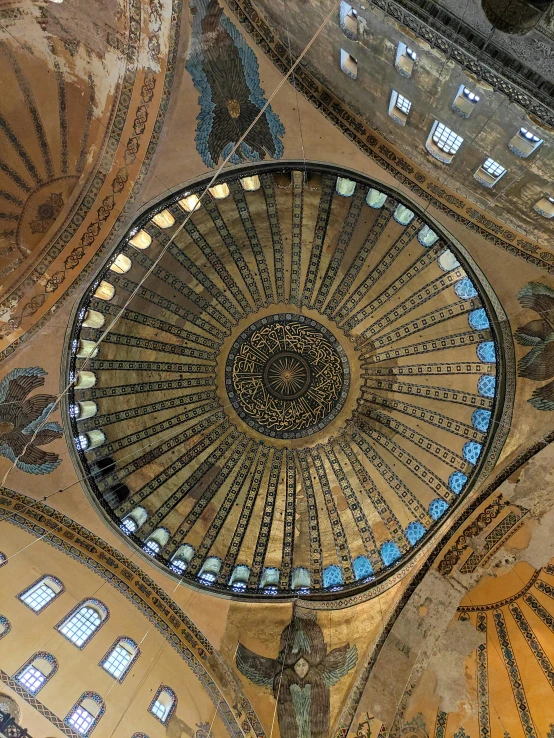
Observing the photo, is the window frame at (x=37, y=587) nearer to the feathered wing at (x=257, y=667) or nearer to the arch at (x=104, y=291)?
the feathered wing at (x=257, y=667)

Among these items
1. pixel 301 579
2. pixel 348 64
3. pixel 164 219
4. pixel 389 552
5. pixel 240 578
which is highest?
pixel 348 64

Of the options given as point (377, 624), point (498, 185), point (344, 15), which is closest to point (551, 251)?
point (498, 185)

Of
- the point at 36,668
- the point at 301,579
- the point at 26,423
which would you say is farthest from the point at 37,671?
the point at 301,579

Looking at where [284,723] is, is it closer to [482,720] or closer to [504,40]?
[482,720]

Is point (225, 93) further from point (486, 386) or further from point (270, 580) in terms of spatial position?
point (270, 580)

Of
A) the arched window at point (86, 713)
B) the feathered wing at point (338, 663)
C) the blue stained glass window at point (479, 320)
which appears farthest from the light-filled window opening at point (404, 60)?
the arched window at point (86, 713)

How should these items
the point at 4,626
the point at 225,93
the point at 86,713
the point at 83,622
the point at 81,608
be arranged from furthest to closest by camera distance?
the point at 81,608 < the point at 83,622 < the point at 86,713 < the point at 4,626 < the point at 225,93

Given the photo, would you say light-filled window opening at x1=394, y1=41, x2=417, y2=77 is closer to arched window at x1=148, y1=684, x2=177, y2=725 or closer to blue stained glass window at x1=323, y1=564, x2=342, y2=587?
blue stained glass window at x1=323, y1=564, x2=342, y2=587
